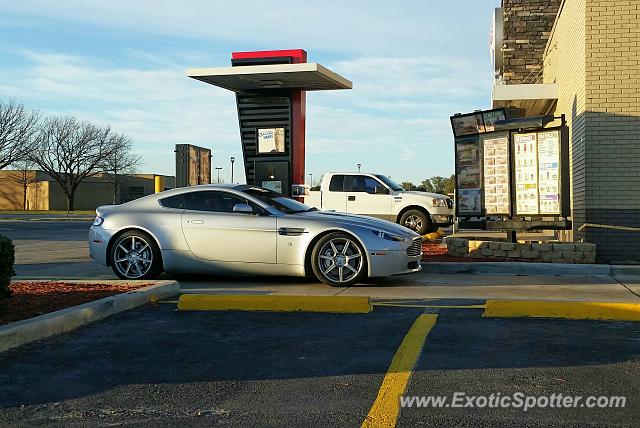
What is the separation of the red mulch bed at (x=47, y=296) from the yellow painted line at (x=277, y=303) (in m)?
1.04

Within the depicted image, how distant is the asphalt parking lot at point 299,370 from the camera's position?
375cm

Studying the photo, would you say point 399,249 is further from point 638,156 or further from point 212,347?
point 638,156

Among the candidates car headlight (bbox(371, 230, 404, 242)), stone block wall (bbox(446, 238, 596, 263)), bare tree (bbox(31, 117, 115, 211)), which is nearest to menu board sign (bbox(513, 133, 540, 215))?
stone block wall (bbox(446, 238, 596, 263))

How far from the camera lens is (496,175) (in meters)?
12.8

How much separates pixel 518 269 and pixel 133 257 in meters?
5.91

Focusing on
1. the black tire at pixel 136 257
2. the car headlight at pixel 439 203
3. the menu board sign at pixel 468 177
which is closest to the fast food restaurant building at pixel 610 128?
the menu board sign at pixel 468 177

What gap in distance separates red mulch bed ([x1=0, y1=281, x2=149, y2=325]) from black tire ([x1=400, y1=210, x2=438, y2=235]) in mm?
10717

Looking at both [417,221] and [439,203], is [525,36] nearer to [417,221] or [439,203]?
[439,203]

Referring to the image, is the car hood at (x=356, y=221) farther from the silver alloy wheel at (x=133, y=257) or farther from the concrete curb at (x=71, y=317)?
the concrete curb at (x=71, y=317)

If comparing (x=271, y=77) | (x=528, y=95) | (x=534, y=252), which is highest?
(x=271, y=77)

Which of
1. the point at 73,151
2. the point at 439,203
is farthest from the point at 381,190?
the point at 73,151

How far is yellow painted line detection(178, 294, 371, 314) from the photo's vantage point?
6922 millimetres

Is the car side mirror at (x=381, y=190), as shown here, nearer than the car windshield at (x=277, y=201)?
No

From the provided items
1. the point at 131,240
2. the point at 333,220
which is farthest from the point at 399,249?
the point at 131,240
